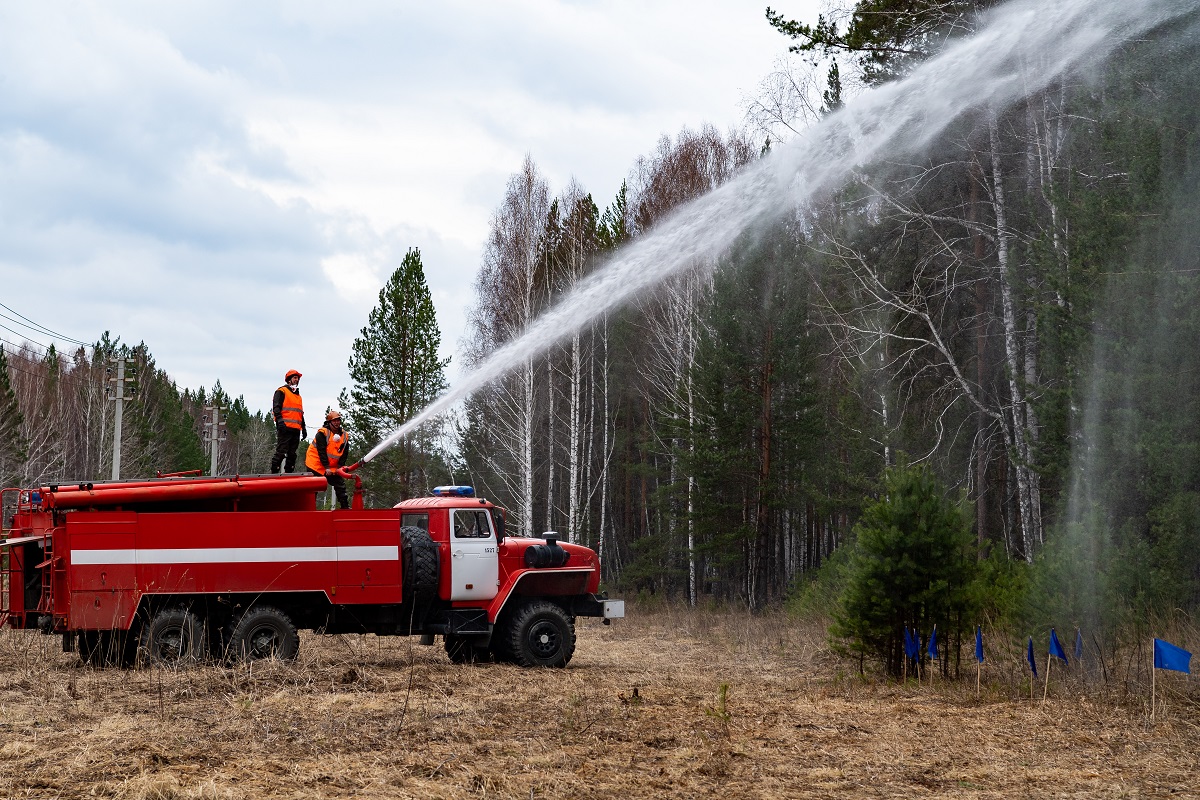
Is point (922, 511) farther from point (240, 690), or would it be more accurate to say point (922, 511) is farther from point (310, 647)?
point (310, 647)

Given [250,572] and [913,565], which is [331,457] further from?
[913,565]

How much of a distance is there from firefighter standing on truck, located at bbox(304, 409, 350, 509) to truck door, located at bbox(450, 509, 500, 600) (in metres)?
1.55

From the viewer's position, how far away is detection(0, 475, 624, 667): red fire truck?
13.1 meters

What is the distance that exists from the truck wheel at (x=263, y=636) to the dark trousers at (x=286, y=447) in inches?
81.1

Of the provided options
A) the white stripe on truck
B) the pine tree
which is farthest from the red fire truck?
the pine tree

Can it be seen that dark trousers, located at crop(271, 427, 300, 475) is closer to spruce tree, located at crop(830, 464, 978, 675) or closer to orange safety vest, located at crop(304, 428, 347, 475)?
orange safety vest, located at crop(304, 428, 347, 475)

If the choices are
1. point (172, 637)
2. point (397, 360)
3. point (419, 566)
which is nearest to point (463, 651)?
point (419, 566)

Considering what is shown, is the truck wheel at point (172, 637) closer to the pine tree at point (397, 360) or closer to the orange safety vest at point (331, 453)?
the orange safety vest at point (331, 453)

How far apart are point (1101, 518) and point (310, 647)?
11.1 m

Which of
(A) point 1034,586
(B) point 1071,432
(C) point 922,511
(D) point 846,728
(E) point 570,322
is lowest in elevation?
(D) point 846,728

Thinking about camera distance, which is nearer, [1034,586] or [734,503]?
[1034,586]

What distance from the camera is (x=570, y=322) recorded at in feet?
57.4

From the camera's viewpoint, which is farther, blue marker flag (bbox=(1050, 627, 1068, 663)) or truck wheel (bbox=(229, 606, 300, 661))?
truck wheel (bbox=(229, 606, 300, 661))

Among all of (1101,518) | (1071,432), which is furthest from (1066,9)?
(1101,518)
